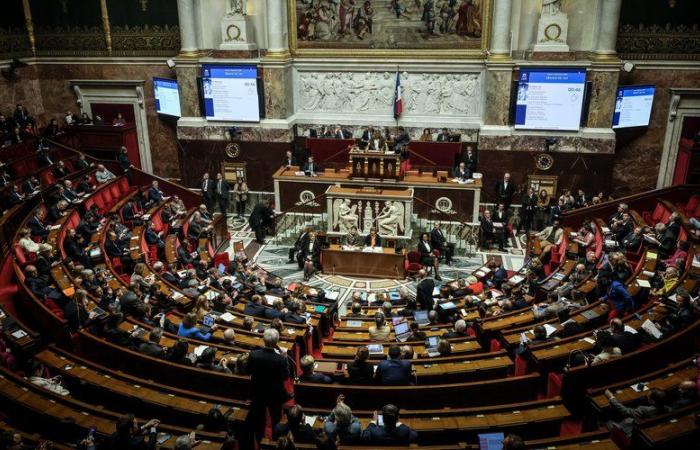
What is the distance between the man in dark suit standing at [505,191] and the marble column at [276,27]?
8324mm

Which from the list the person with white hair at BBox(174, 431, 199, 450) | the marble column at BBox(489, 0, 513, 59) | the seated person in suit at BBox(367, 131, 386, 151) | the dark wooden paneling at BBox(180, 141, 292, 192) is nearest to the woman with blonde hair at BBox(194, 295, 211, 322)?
the person with white hair at BBox(174, 431, 199, 450)

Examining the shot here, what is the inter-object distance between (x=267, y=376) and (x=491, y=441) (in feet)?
8.73

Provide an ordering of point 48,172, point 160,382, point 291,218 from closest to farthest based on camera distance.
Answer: point 160,382
point 48,172
point 291,218

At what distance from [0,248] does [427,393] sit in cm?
978

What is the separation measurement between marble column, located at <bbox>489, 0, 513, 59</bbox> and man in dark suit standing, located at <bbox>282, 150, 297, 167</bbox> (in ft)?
23.4

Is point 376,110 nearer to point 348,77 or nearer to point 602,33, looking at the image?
point 348,77

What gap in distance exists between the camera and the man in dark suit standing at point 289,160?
18.3 m

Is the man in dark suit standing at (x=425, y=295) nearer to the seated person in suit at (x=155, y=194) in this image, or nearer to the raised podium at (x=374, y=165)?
the raised podium at (x=374, y=165)

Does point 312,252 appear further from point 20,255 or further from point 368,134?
point 20,255

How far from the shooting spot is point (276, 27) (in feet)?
60.6

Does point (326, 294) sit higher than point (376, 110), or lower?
lower

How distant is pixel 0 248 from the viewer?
467 inches

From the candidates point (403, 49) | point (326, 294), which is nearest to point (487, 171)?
point (403, 49)

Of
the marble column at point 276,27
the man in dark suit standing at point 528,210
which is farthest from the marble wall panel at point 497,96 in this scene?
the marble column at point 276,27
